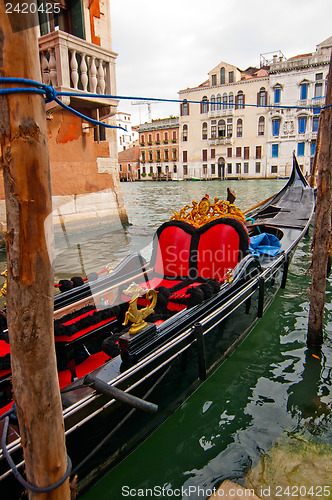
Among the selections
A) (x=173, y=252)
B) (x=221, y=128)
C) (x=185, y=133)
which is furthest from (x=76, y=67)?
(x=185, y=133)

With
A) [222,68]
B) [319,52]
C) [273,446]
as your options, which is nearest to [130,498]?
[273,446]

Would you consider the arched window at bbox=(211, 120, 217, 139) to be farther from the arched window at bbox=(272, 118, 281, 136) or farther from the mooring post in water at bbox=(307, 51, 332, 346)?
the mooring post in water at bbox=(307, 51, 332, 346)

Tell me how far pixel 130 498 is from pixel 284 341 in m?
1.84

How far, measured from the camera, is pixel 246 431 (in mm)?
1966

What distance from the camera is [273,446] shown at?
1841 millimetres

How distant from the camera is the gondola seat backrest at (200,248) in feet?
9.58

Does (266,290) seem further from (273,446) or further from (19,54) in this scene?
(19,54)

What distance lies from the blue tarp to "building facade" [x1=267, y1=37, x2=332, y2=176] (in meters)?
22.6

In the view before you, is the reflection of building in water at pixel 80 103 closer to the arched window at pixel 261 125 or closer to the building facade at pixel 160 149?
Answer: the arched window at pixel 261 125

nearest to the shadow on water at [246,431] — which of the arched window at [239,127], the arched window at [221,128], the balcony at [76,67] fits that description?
the balcony at [76,67]

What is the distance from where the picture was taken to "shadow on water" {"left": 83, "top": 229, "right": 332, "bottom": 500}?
5.43 ft

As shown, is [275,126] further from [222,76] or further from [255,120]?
[222,76]

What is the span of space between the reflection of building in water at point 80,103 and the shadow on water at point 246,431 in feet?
13.9

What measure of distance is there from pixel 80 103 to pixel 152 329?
16.6 ft
